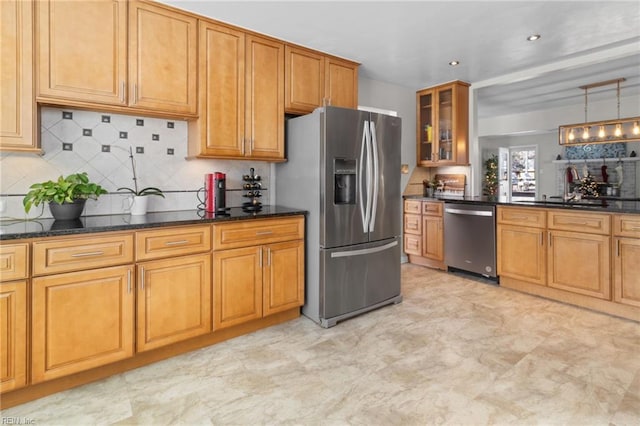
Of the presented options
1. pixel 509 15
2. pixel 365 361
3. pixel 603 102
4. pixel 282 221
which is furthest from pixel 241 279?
pixel 603 102

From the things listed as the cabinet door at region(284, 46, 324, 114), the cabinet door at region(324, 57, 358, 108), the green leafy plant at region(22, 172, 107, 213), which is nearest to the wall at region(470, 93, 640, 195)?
the cabinet door at region(324, 57, 358, 108)

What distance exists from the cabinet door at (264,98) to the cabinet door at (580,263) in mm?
2817

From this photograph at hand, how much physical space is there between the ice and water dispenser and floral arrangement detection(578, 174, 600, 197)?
6.38 meters

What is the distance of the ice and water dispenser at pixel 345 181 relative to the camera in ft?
9.68

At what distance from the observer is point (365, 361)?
2352 millimetres

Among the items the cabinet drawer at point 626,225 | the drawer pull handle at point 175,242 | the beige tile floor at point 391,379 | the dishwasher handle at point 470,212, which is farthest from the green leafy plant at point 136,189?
the cabinet drawer at point 626,225

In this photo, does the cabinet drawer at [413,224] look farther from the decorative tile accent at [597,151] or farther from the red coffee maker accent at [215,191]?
the decorative tile accent at [597,151]

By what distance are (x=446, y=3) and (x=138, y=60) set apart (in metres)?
2.26

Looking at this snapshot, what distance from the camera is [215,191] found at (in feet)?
9.63

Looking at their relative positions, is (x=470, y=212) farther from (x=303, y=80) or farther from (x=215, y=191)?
(x=215, y=191)

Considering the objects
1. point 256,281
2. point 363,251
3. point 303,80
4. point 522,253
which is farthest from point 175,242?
point 522,253

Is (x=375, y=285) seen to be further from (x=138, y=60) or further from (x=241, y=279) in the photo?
(x=138, y=60)

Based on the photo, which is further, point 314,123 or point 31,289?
point 314,123

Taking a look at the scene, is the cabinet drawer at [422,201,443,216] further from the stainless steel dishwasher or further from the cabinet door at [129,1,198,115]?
the cabinet door at [129,1,198,115]
